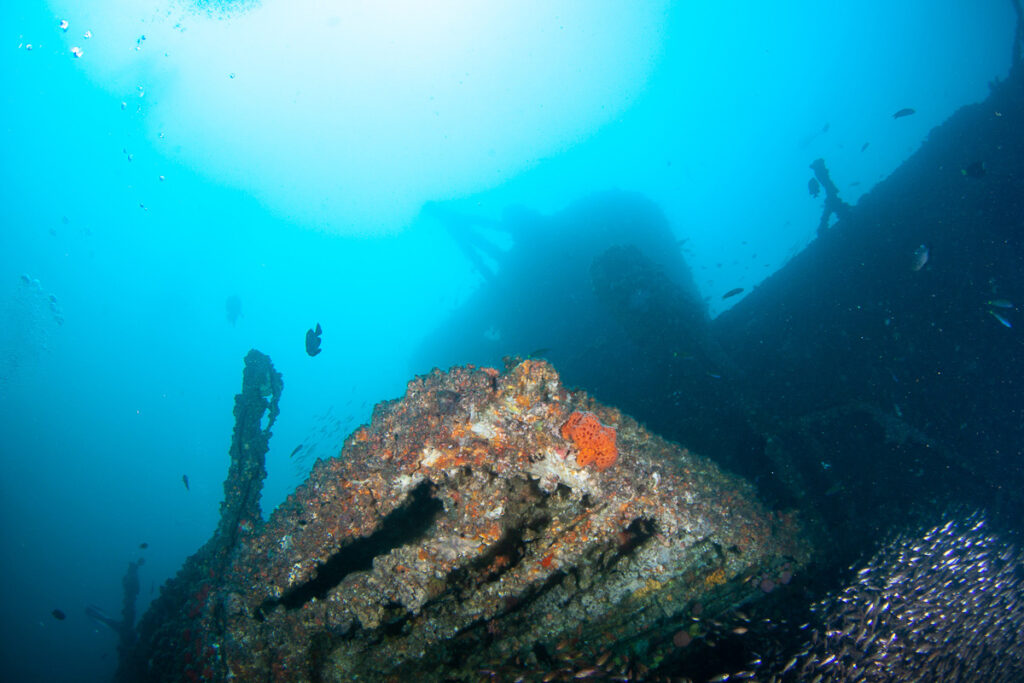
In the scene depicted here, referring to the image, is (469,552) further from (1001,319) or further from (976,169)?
(976,169)

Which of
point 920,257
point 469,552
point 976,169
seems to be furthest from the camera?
point 976,169

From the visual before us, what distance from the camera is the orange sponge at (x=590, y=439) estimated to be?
13.8 ft

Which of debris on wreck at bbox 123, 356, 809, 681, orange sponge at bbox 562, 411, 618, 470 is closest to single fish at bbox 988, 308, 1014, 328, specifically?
debris on wreck at bbox 123, 356, 809, 681

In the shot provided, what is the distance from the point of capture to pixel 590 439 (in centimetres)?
422

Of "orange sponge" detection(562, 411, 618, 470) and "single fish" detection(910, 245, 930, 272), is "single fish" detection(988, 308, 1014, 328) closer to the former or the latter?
"single fish" detection(910, 245, 930, 272)

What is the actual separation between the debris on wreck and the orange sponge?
0.01 metres

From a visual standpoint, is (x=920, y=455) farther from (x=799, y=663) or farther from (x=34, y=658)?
(x=34, y=658)

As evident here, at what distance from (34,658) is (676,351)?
57674mm

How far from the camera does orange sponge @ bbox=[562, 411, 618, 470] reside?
4199 millimetres

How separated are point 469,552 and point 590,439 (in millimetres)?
1645

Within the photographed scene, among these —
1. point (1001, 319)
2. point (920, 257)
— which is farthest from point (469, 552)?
point (920, 257)

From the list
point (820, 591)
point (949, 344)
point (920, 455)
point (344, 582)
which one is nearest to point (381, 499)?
point (344, 582)

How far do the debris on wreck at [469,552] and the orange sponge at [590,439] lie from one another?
15 millimetres

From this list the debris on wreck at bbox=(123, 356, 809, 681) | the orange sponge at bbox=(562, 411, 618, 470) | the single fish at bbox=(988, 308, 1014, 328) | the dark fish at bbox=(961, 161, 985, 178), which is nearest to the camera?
the debris on wreck at bbox=(123, 356, 809, 681)
